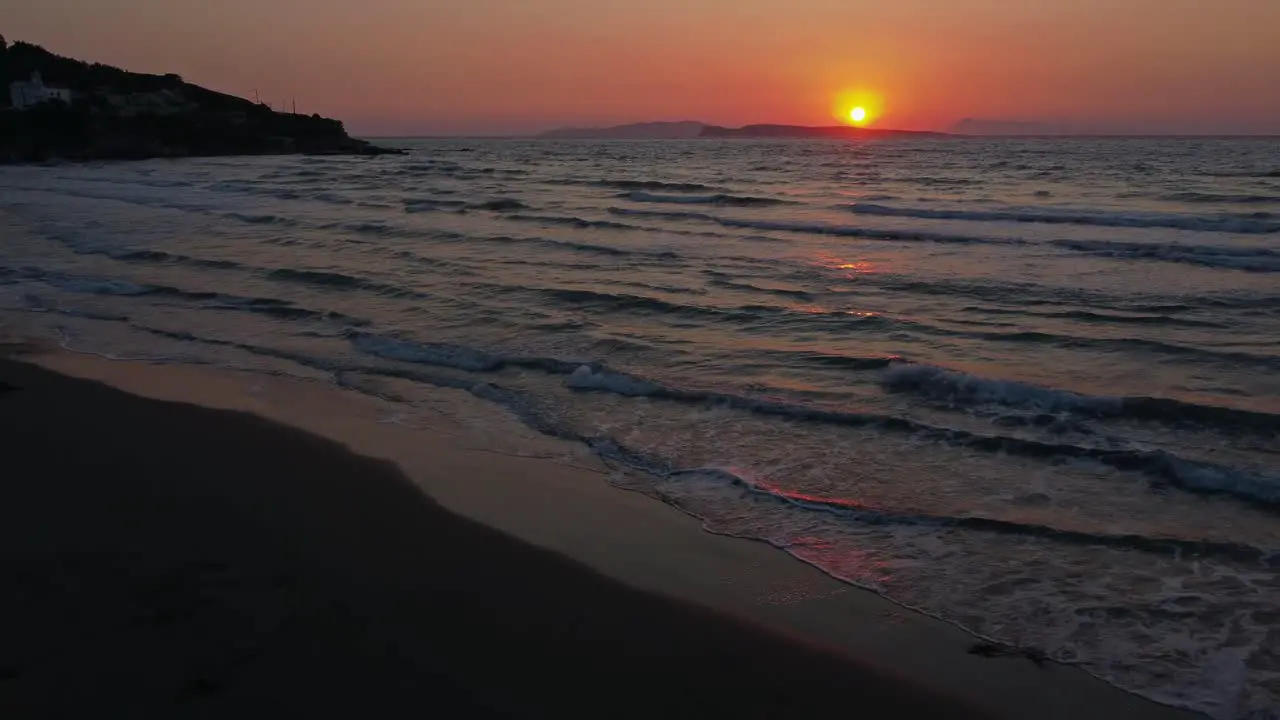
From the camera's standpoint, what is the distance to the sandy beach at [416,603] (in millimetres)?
4098

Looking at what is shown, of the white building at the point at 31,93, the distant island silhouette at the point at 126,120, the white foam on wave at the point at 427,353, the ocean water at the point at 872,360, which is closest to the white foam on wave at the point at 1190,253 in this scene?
the ocean water at the point at 872,360

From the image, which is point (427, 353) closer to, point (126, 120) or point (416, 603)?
point (416, 603)

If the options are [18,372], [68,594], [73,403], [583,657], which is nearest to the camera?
[583,657]

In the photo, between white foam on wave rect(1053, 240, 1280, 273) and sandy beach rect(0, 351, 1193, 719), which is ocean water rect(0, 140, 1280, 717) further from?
sandy beach rect(0, 351, 1193, 719)

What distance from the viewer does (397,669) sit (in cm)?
422

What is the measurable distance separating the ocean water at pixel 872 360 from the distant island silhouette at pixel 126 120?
1943 inches

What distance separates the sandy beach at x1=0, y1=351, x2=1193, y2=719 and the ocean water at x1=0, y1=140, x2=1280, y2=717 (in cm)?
52

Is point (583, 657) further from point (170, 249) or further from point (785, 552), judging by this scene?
point (170, 249)

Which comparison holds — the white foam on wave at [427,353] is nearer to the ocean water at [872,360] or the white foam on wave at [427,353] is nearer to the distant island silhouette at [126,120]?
the ocean water at [872,360]

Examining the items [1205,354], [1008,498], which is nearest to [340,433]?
[1008,498]

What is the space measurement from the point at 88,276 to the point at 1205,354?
1694cm

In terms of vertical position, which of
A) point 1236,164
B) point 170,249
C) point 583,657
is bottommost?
point 583,657

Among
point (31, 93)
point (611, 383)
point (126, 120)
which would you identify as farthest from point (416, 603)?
point (31, 93)

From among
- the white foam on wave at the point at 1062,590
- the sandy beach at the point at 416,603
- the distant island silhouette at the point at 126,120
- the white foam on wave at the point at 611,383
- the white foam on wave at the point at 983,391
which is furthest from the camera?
the distant island silhouette at the point at 126,120
